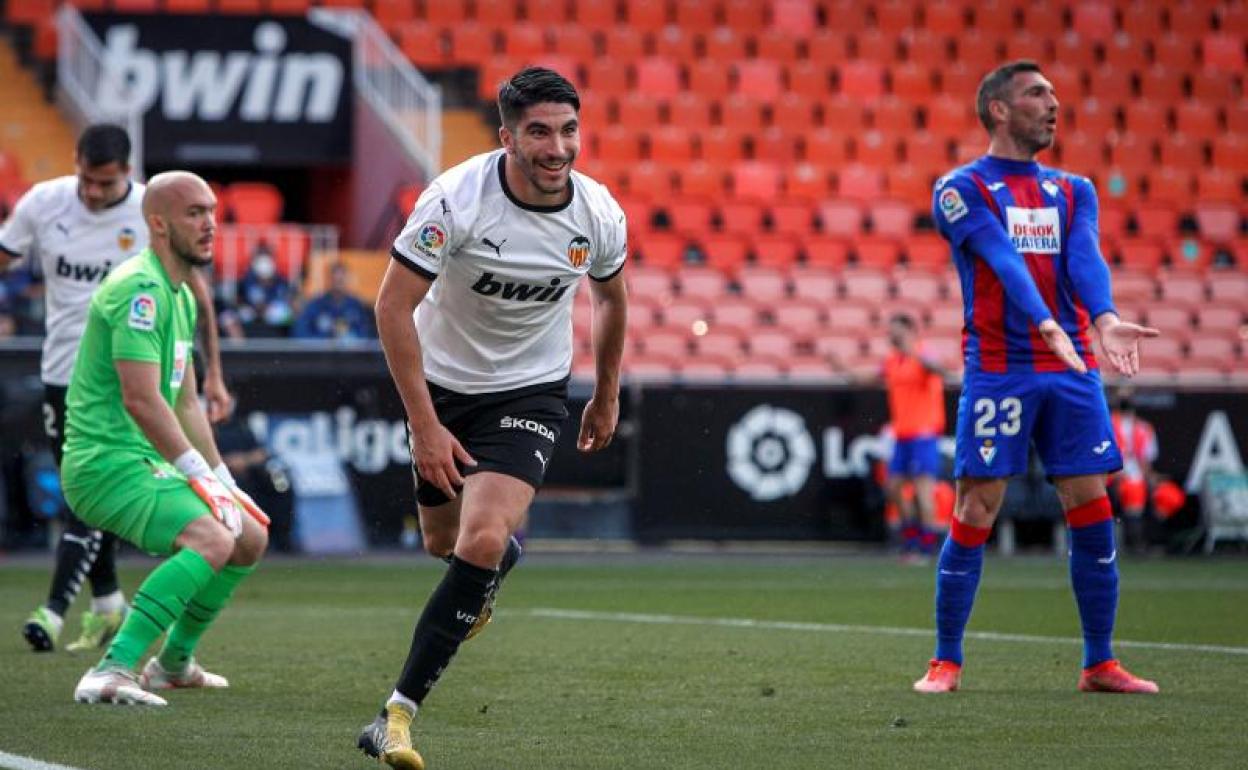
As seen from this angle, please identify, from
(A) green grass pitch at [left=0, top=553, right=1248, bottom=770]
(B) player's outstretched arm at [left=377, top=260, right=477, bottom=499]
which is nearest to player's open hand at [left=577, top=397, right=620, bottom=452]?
(B) player's outstretched arm at [left=377, top=260, right=477, bottom=499]

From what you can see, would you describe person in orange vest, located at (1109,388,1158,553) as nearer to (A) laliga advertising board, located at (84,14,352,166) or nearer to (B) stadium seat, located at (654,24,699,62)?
(A) laliga advertising board, located at (84,14,352,166)

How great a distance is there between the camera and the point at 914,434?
17.1 meters

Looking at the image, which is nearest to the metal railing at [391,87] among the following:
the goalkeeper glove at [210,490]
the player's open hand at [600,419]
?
the goalkeeper glove at [210,490]

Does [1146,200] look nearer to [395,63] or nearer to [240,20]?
[395,63]

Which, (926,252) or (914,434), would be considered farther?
(926,252)

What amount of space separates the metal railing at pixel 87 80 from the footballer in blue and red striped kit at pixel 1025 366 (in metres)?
15.9

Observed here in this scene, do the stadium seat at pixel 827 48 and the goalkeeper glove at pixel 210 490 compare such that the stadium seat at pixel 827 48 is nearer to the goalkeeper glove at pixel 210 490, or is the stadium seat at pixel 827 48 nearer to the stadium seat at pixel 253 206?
the stadium seat at pixel 253 206

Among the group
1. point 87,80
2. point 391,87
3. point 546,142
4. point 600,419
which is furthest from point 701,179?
point 546,142

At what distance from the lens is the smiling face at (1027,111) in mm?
7766

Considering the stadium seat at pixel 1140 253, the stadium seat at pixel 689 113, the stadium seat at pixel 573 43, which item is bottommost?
the stadium seat at pixel 1140 253

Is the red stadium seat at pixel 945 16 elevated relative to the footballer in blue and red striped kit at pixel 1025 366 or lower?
elevated

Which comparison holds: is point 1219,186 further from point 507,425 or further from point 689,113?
point 507,425

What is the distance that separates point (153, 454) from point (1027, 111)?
327 centimetres

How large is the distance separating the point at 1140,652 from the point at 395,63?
52.8 feet
